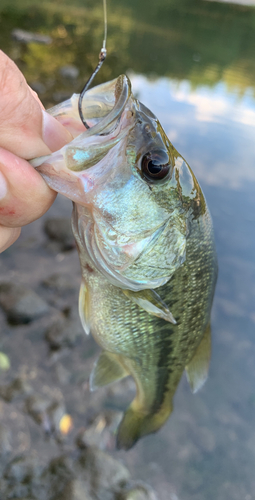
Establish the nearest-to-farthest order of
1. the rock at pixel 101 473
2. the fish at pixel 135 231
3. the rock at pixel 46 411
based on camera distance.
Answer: the fish at pixel 135 231, the rock at pixel 101 473, the rock at pixel 46 411

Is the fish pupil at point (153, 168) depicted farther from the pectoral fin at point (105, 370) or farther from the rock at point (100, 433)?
the rock at point (100, 433)

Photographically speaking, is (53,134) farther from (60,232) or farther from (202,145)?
(202,145)

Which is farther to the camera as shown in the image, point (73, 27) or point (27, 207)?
point (73, 27)

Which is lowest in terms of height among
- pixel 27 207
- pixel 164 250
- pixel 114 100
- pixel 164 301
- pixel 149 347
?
pixel 149 347

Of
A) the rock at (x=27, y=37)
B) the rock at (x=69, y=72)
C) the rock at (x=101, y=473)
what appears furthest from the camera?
the rock at (x=27, y=37)

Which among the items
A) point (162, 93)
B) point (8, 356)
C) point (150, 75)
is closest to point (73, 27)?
point (150, 75)

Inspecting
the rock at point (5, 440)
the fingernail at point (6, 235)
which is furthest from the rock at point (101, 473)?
the fingernail at point (6, 235)

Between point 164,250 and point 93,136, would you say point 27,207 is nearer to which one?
point 93,136
